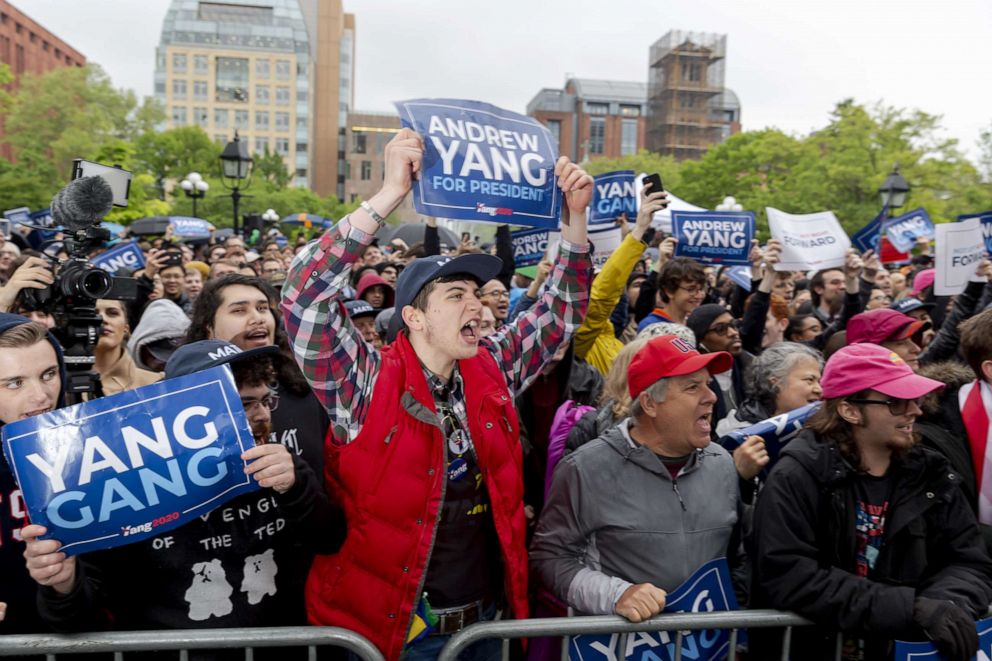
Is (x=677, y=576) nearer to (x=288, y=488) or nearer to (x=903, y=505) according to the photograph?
(x=903, y=505)

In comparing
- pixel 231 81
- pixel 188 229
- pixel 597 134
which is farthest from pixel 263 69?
pixel 188 229

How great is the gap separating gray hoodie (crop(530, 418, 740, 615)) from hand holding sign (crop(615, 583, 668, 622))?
134mm

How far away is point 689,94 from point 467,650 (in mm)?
101907

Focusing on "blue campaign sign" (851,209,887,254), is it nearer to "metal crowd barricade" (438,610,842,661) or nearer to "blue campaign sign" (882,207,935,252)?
"blue campaign sign" (882,207,935,252)

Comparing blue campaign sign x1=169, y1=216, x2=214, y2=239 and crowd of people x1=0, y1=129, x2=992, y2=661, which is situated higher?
blue campaign sign x1=169, y1=216, x2=214, y2=239

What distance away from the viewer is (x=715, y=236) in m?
7.95

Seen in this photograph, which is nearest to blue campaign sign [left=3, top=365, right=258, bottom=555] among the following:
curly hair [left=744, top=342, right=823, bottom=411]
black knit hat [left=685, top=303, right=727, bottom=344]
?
curly hair [left=744, top=342, right=823, bottom=411]

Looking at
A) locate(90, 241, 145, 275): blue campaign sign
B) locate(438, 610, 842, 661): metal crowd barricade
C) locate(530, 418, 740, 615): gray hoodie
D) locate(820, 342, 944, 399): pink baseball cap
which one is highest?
locate(90, 241, 145, 275): blue campaign sign

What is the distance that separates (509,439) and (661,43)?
107496mm

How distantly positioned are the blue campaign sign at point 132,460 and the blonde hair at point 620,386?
5.47 feet

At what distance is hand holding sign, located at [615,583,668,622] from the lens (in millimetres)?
2537

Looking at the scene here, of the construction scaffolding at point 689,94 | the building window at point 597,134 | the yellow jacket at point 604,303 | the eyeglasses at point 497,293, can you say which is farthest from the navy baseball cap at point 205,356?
the building window at point 597,134

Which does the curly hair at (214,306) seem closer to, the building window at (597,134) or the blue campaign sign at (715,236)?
the blue campaign sign at (715,236)

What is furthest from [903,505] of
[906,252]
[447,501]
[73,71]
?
[73,71]
